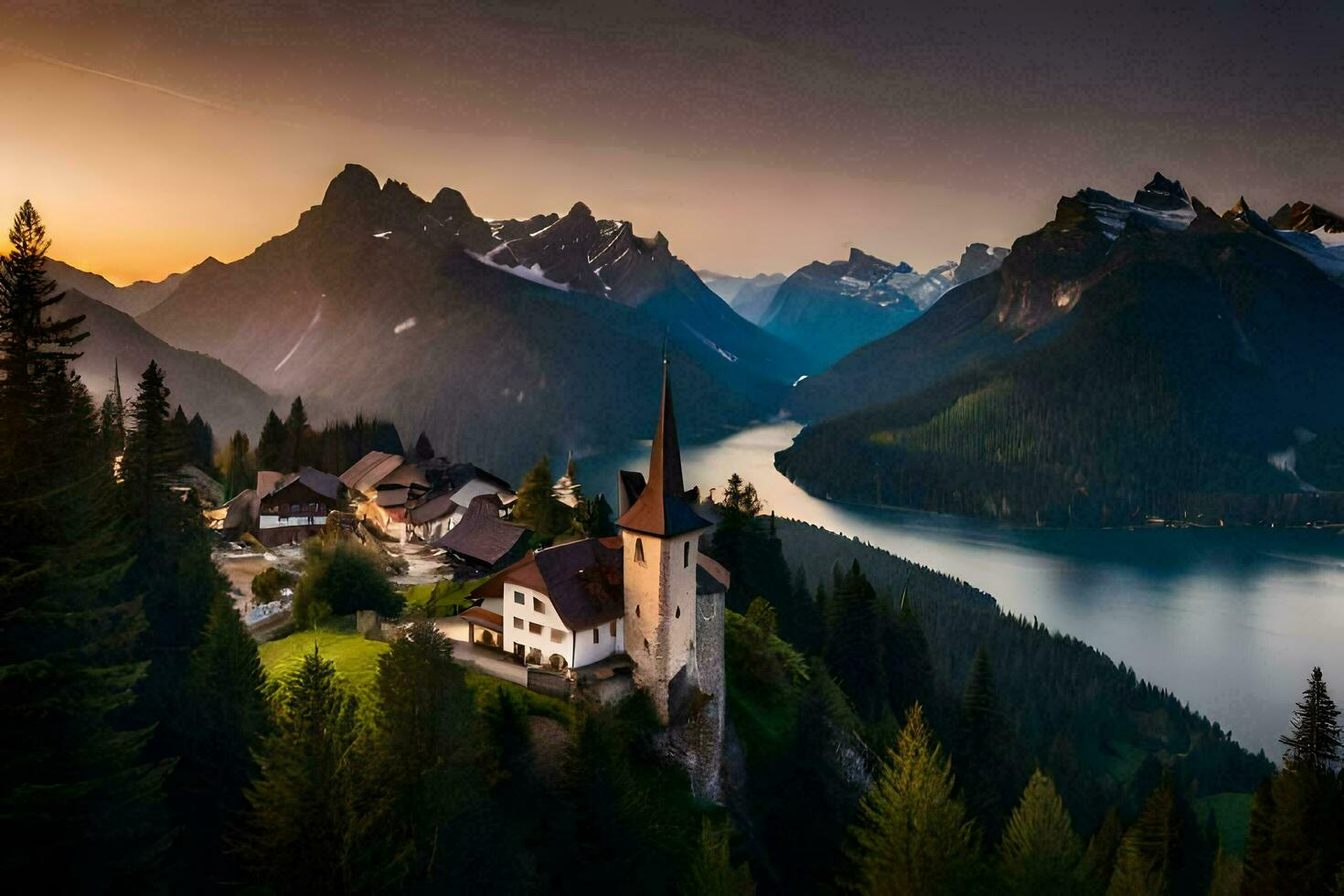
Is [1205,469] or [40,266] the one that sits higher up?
[40,266]

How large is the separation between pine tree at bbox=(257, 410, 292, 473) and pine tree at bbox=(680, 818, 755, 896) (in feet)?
181

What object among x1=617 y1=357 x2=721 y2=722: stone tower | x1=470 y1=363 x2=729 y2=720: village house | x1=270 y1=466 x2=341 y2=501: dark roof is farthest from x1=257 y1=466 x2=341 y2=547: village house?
x1=617 y1=357 x2=721 y2=722: stone tower

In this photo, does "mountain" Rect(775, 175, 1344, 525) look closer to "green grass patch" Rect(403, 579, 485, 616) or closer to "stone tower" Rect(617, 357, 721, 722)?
"green grass patch" Rect(403, 579, 485, 616)

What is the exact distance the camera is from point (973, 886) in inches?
775

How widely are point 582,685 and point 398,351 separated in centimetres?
16515

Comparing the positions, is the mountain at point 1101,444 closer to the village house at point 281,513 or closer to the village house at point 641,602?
the village house at point 281,513

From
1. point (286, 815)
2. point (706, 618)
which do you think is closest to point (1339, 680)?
point (706, 618)

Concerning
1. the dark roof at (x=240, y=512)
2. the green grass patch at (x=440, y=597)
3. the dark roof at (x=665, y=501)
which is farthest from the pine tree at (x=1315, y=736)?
the dark roof at (x=240, y=512)

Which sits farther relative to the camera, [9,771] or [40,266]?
[40,266]

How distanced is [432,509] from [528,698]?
3073 cm

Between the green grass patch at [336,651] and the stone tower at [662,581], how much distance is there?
810 centimetres

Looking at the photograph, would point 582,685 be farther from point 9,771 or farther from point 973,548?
point 973,548

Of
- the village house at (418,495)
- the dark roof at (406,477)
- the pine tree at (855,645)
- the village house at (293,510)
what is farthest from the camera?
the dark roof at (406,477)

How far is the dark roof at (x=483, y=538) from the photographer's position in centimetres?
4462
